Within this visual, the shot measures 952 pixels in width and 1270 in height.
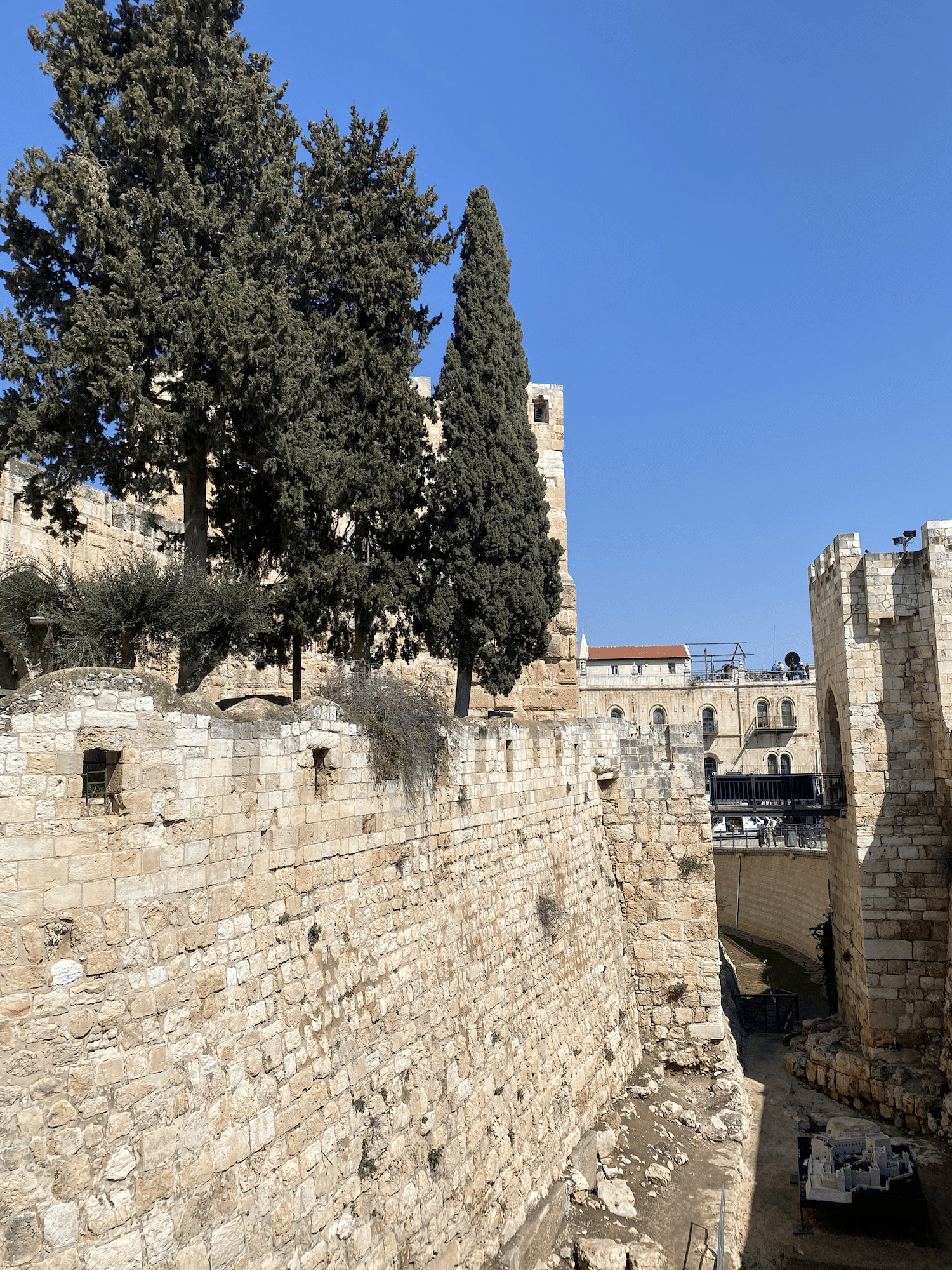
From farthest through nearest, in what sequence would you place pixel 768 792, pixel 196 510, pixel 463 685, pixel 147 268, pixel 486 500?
pixel 768 792 < pixel 463 685 < pixel 486 500 < pixel 196 510 < pixel 147 268

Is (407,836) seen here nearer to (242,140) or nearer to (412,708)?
(412,708)

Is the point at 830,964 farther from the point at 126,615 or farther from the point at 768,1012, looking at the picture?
the point at 126,615

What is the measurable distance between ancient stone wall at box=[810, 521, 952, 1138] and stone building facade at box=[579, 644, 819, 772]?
25.1 m

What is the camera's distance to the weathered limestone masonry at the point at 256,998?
4066mm

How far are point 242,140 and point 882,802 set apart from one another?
45.3 feet

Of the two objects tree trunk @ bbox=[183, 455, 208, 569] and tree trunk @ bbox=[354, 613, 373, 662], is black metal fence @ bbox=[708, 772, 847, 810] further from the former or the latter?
tree trunk @ bbox=[183, 455, 208, 569]

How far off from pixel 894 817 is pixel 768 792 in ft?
22.6

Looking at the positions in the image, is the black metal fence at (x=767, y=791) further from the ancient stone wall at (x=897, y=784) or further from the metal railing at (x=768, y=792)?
the ancient stone wall at (x=897, y=784)

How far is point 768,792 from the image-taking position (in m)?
22.0

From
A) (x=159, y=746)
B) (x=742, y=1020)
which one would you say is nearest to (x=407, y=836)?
(x=159, y=746)

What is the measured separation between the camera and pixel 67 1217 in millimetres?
3934

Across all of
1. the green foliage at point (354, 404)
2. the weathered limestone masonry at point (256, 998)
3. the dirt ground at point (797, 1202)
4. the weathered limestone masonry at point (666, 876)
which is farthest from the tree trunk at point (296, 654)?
the dirt ground at point (797, 1202)


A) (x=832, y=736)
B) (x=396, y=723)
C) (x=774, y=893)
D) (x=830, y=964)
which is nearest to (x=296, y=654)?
(x=396, y=723)

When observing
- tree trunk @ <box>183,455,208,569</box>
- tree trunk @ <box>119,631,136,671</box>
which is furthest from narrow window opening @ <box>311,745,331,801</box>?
tree trunk @ <box>183,455,208,569</box>
